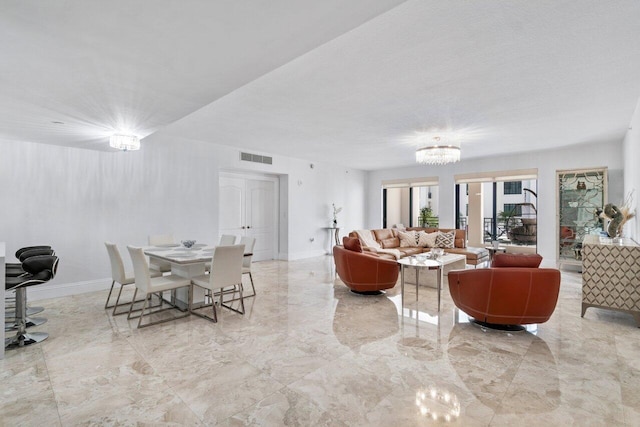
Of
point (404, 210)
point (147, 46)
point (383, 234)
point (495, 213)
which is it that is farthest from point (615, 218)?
point (404, 210)

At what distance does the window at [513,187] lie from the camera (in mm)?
10194

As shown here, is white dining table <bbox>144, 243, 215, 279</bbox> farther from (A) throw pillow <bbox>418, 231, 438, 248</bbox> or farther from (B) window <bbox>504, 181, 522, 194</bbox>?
(B) window <bbox>504, 181, 522, 194</bbox>

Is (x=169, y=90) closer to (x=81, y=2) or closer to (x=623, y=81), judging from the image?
(x=81, y=2)

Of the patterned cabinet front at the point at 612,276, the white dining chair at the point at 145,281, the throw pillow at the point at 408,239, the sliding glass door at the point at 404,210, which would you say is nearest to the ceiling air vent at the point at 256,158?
the throw pillow at the point at 408,239

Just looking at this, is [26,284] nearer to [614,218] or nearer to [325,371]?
[325,371]

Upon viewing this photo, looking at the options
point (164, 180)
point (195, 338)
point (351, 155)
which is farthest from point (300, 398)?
point (351, 155)

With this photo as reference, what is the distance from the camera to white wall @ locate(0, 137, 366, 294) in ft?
14.4

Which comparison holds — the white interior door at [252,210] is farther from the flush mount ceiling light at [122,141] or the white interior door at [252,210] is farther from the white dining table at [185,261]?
the flush mount ceiling light at [122,141]

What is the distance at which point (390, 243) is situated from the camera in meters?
7.25

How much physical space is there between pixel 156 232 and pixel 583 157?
8420 millimetres

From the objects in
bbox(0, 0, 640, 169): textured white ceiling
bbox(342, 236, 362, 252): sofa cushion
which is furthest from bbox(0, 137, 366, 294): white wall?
bbox(342, 236, 362, 252): sofa cushion

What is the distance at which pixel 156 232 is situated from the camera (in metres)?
5.58

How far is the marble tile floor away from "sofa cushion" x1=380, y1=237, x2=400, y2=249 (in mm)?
3306

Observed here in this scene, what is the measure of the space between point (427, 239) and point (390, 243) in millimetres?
829
